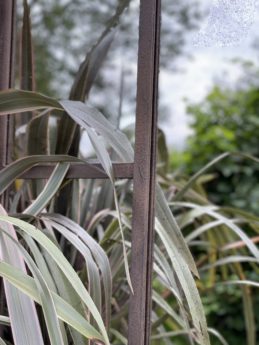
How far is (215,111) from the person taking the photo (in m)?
2.74

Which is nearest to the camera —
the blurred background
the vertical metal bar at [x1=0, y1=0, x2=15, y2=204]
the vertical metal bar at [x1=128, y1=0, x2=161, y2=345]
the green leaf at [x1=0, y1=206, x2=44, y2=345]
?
the green leaf at [x1=0, y1=206, x2=44, y2=345]

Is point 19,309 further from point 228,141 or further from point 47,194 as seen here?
point 228,141

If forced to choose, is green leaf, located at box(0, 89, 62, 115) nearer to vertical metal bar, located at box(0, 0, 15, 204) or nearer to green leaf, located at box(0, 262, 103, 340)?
vertical metal bar, located at box(0, 0, 15, 204)

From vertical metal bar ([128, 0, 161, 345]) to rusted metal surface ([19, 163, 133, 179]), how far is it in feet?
0.07

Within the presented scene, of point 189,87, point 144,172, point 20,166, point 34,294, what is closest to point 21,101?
point 20,166

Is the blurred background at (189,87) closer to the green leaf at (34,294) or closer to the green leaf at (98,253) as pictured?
the green leaf at (98,253)

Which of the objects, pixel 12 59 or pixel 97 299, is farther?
pixel 12 59

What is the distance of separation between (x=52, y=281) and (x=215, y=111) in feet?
6.74

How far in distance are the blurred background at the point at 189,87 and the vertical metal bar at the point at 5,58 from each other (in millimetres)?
613

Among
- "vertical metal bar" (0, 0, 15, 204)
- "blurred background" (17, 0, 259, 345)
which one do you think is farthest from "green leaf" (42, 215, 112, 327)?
"blurred background" (17, 0, 259, 345)

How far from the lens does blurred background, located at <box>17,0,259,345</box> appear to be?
8.39 feet

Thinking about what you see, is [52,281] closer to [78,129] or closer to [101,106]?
[78,129]

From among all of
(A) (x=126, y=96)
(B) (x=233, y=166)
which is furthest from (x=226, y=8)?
(A) (x=126, y=96)

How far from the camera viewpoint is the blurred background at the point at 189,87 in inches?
101
